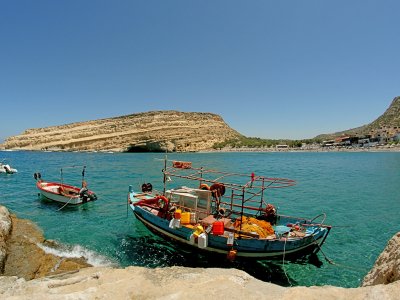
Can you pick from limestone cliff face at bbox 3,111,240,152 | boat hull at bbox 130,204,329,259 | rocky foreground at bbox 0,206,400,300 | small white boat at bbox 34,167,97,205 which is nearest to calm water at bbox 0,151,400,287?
boat hull at bbox 130,204,329,259

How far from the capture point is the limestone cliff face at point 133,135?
12438cm

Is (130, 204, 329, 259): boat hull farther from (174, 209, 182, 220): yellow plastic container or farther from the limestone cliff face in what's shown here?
the limestone cliff face

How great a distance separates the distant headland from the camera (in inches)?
4911

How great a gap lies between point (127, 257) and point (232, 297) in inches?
390

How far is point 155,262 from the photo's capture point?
1448 centimetres

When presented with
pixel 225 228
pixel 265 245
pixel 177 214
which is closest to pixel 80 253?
pixel 177 214

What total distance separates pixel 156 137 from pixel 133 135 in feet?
37.2

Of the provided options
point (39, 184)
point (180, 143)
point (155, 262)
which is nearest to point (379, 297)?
point (155, 262)

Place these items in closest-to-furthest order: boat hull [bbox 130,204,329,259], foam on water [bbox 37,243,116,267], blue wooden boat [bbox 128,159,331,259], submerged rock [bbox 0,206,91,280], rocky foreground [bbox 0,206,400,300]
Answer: rocky foreground [bbox 0,206,400,300], submerged rock [bbox 0,206,91,280], boat hull [bbox 130,204,329,259], blue wooden boat [bbox 128,159,331,259], foam on water [bbox 37,243,116,267]

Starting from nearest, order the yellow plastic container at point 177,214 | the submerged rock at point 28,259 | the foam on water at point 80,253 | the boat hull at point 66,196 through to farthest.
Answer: the submerged rock at point 28,259
the foam on water at point 80,253
the yellow plastic container at point 177,214
the boat hull at point 66,196

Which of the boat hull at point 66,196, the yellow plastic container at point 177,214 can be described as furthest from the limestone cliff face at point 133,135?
the yellow plastic container at point 177,214

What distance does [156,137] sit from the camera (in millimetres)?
123250

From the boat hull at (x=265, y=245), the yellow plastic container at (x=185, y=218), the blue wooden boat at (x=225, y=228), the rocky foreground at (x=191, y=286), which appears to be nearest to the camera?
the rocky foreground at (x=191, y=286)

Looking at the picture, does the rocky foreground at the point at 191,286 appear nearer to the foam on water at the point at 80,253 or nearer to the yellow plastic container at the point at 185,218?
the foam on water at the point at 80,253
